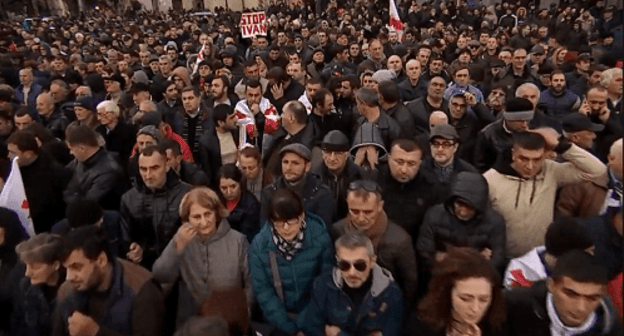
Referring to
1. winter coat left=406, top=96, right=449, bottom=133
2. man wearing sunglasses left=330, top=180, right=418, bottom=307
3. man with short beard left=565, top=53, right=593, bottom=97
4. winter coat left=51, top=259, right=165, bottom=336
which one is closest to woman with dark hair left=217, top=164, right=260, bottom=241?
man wearing sunglasses left=330, top=180, right=418, bottom=307

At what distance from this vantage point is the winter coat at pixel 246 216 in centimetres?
388

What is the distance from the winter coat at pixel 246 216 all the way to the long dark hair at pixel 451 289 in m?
1.74

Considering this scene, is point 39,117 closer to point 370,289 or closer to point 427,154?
point 427,154

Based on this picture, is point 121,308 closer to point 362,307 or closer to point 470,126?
point 362,307

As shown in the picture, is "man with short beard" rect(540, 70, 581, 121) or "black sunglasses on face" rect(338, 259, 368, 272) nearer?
"black sunglasses on face" rect(338, 259, 368, 272)

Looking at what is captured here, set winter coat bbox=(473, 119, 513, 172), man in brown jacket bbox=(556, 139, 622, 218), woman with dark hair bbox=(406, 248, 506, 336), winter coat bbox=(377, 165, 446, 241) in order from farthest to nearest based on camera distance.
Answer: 1. winter coat bbox=(473, 119, 513, 172)
2. winter coat bbox=(377, 165, 446, 241)
3. man in brown jacket bbox=(556, 139, 622, 218)
4. woman with dark hair bbox=(406, 248, 506, 336)

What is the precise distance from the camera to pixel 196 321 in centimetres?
228

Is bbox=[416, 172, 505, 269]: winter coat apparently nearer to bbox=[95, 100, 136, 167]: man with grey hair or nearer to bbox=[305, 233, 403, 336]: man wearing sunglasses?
bbox=[305, 233, 403, 336]: man wearing sunglasses

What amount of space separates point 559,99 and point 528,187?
3183 millimetres

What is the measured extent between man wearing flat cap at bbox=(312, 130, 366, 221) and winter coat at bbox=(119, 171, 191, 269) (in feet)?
3.43

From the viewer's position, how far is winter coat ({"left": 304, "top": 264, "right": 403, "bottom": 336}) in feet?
8.96

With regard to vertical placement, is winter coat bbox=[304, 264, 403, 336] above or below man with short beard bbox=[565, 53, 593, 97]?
below

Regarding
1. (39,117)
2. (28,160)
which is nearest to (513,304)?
(28,160)

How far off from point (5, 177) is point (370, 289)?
3149 mm
